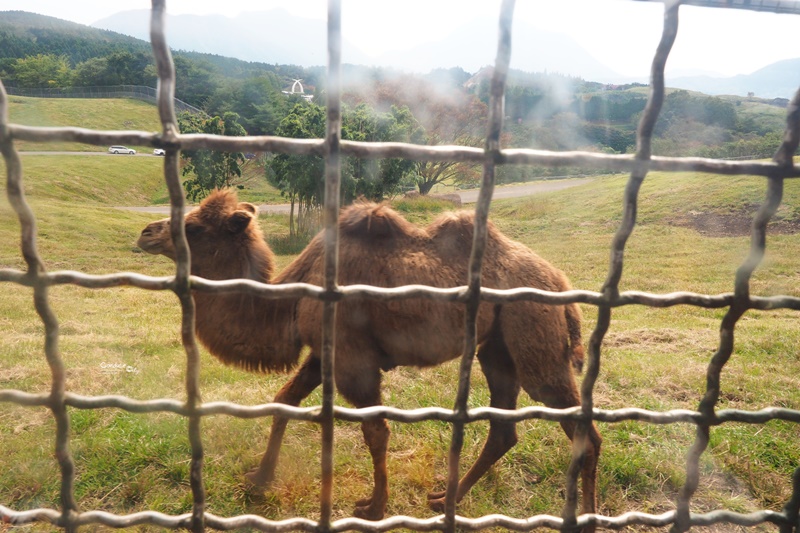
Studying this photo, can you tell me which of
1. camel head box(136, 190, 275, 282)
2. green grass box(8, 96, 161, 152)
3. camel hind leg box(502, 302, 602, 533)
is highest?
green grass box(8, 96, 161, 152)

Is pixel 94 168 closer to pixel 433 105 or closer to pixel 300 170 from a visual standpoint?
pixel 300 170

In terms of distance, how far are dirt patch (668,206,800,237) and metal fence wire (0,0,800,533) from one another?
10432mm

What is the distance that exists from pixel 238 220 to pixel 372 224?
0.98 m

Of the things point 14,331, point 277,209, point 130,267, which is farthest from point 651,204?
point 14,331

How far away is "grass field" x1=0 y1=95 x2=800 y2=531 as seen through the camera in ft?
10.5

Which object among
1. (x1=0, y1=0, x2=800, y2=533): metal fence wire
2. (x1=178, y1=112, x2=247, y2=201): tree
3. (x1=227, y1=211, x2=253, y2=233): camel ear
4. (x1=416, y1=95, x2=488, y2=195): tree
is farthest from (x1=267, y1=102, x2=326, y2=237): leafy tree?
(x1=0, y1=0, x2=800, y2=533): metal fence wire

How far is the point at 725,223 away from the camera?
1134 centimetres

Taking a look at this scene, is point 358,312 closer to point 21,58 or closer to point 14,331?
point 14,331

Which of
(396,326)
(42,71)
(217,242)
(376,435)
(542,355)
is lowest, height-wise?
(376,435)

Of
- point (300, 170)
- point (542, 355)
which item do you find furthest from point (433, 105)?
point (542, 355)

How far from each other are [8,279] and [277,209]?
167 inches

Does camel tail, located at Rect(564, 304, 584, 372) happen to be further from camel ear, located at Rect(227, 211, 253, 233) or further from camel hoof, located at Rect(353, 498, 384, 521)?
camel ear, located at Rect(227, 211, 253, 233)

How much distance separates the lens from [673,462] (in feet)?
11.5

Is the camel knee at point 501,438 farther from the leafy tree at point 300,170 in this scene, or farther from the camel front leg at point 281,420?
the leafy tree at point 300,170
